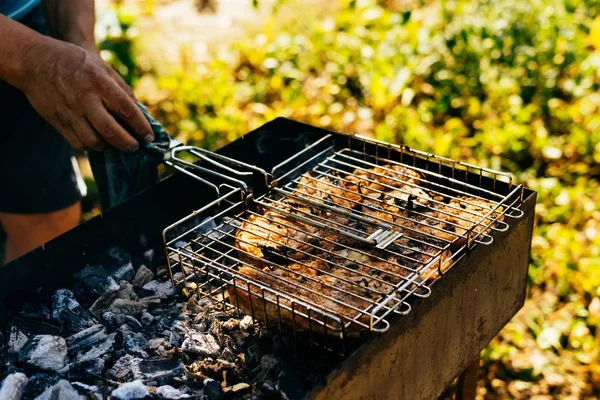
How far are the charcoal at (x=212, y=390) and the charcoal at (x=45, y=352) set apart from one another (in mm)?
449

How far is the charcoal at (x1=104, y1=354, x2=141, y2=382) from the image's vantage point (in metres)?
1.92

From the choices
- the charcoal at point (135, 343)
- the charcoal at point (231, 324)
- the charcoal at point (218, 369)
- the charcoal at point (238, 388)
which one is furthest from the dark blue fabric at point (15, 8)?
the charcoal at point (238, 388)

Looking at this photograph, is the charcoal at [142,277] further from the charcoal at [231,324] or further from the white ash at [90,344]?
the charcoal at [231,324]

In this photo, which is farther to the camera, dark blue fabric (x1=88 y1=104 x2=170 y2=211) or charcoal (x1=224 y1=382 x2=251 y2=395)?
dark blue fabric (x1=88 y1=104 x2=170 y2=211)

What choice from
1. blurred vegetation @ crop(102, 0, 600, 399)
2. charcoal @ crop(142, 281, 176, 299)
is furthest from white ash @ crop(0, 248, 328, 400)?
blurred vegetation @ crop(102, 0, 600, 399)

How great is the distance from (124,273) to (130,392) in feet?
2.09

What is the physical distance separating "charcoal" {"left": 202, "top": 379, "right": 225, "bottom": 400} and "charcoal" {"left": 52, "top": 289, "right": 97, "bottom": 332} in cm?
51

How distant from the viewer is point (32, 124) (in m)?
2.95

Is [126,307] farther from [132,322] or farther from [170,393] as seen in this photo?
[170,393]

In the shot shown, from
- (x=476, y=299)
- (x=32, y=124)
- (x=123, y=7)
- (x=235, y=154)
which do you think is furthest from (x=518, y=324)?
(x=123, y=7)

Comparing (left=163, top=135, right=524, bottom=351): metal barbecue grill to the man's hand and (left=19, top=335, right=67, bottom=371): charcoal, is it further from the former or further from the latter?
(left=19, top=335, right=67, bottom=371): charcoal

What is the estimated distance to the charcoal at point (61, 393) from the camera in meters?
1.80

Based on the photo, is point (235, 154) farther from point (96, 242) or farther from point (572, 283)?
point (572, 283)

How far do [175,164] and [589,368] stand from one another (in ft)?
7.13
